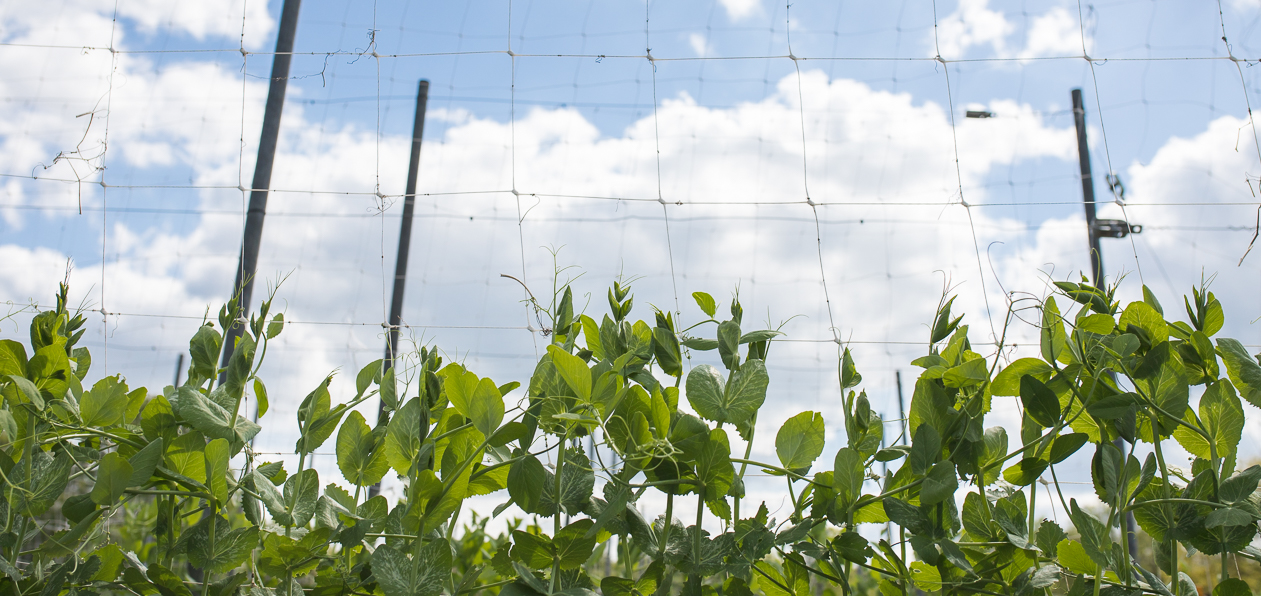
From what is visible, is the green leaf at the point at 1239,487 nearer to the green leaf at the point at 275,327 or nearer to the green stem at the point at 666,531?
the green stem at the point at 666,531

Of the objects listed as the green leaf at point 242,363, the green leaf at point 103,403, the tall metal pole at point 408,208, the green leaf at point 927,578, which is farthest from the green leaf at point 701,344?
the tall metal pole at point 408,208

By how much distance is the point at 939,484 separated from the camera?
486mm

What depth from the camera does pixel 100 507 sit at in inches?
22.0

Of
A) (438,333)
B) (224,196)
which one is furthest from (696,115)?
(224,196)

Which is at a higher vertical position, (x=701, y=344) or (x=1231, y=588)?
(x=701, y=344)

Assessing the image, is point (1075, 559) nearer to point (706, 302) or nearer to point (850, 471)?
point (850, 471)

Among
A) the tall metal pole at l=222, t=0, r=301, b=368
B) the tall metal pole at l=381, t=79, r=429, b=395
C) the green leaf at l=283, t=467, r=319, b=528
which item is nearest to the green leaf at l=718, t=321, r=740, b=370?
the green leaf at l=283, t=467, r=319, b=528

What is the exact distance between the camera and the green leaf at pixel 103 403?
57 centimetres

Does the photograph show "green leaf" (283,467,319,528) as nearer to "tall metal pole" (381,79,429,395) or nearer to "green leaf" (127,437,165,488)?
"green leaf" (127,437,165,488)

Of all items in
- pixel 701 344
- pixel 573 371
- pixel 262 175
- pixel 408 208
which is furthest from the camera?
pixel 408 208

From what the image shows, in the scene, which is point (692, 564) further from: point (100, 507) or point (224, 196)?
point (224, 196)

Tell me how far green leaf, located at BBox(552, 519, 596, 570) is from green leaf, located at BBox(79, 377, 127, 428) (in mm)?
353

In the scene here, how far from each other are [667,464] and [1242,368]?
402 millimetres

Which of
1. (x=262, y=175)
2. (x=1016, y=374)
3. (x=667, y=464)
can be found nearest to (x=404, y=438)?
(x=667, y=464)
